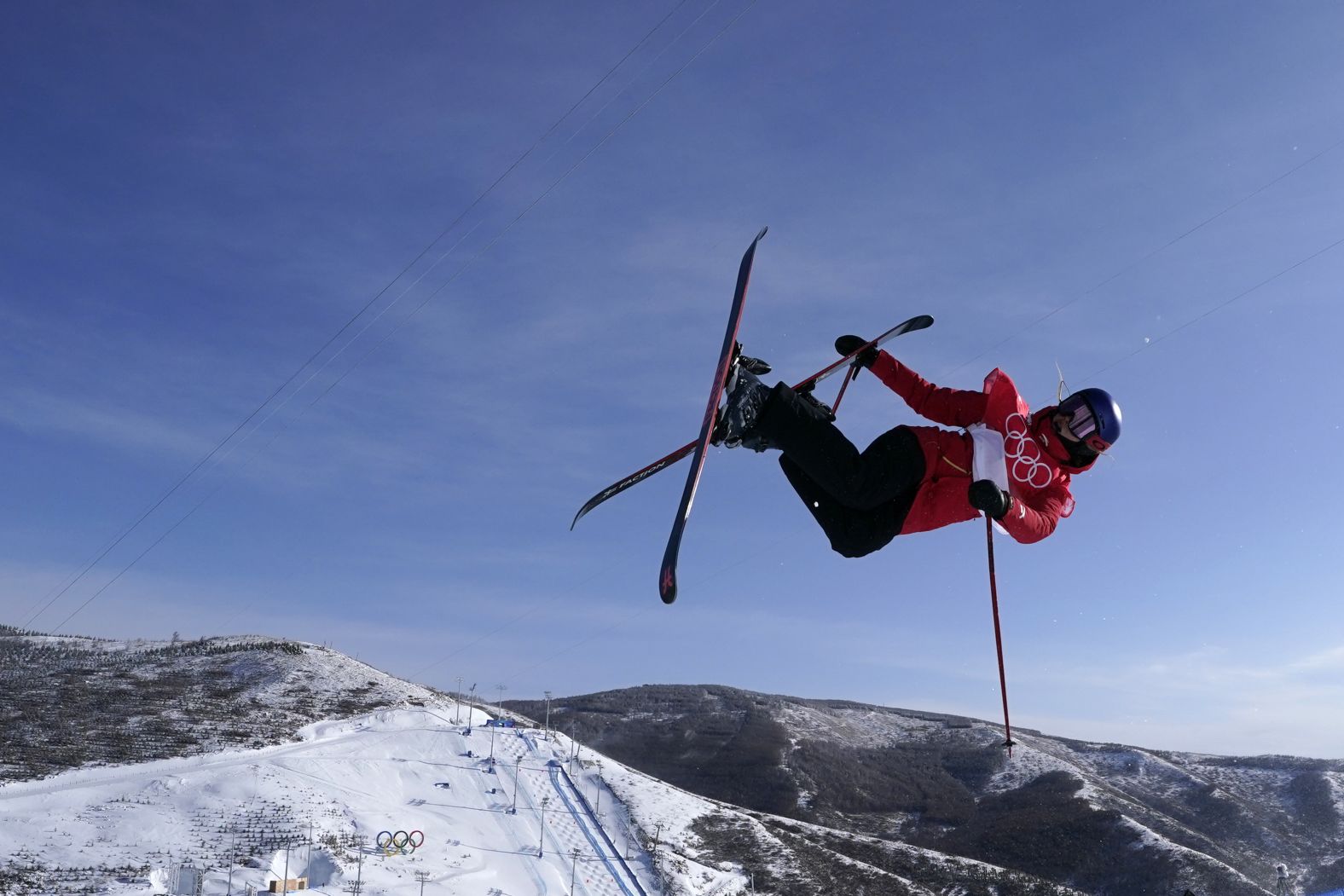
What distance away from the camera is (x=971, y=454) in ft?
25.7

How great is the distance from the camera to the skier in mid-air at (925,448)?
24.7 feet

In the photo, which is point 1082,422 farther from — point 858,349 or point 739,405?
point 739,405

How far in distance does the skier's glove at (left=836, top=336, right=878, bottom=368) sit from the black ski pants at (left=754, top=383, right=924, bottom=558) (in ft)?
1.97

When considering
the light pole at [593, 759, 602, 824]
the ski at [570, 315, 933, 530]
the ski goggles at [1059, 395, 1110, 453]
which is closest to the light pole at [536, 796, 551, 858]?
the light pole at [593, 759, 602, 824]

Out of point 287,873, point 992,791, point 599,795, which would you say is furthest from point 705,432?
point 992,791

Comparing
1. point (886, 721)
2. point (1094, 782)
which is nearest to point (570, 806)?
point (1094, 782)

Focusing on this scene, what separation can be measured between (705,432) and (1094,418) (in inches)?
123

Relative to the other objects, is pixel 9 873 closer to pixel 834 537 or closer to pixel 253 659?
pixel 834 537

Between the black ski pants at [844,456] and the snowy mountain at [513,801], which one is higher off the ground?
the black ski pants at [844,456]

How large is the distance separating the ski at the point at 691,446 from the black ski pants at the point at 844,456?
418mm

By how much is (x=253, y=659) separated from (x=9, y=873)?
47.0 m

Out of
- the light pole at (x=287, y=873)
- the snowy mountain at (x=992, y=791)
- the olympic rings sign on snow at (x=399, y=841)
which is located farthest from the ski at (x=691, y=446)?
the snowy mountain at (x=992, y=791)

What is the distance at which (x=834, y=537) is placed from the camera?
8.59m

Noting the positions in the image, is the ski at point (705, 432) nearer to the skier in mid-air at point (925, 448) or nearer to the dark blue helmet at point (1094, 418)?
the skier in mid-air at point (925, 448)
